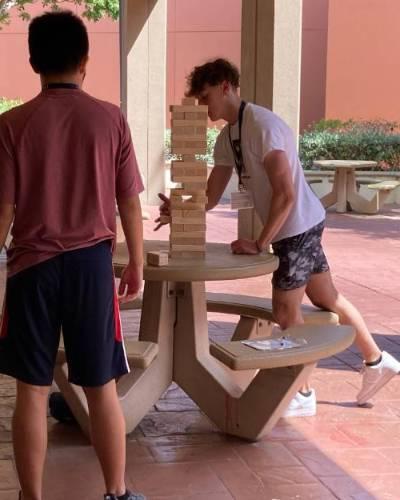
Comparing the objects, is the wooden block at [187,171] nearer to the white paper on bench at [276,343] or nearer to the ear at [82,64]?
the white paper on bench at [276,343]

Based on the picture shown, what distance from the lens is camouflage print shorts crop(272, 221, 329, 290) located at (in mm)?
4289

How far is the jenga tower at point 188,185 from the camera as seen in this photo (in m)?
4.16

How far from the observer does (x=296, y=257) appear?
4.30 metres

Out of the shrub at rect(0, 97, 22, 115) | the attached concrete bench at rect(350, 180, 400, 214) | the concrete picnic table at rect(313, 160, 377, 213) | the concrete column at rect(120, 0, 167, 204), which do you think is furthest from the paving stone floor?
the shrub at rect(0, 97, 22, 115)

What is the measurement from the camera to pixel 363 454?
4.09 meters

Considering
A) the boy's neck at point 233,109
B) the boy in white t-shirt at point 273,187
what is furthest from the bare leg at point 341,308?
the boy's neck at point 233,109

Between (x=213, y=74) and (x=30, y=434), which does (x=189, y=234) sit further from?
(x=30, y=434)

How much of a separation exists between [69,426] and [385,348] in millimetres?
2420

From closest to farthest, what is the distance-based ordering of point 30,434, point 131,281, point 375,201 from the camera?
point 30,434, point 131,281, point 375,201

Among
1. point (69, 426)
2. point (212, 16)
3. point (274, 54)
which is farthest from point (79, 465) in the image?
point (212, 16)

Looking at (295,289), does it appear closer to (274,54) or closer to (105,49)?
(274,54)

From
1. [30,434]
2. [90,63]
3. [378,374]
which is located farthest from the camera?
[90,63]

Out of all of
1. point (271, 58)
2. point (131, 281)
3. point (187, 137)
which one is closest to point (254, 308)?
point (187, 137)

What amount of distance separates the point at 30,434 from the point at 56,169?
0.87 m
